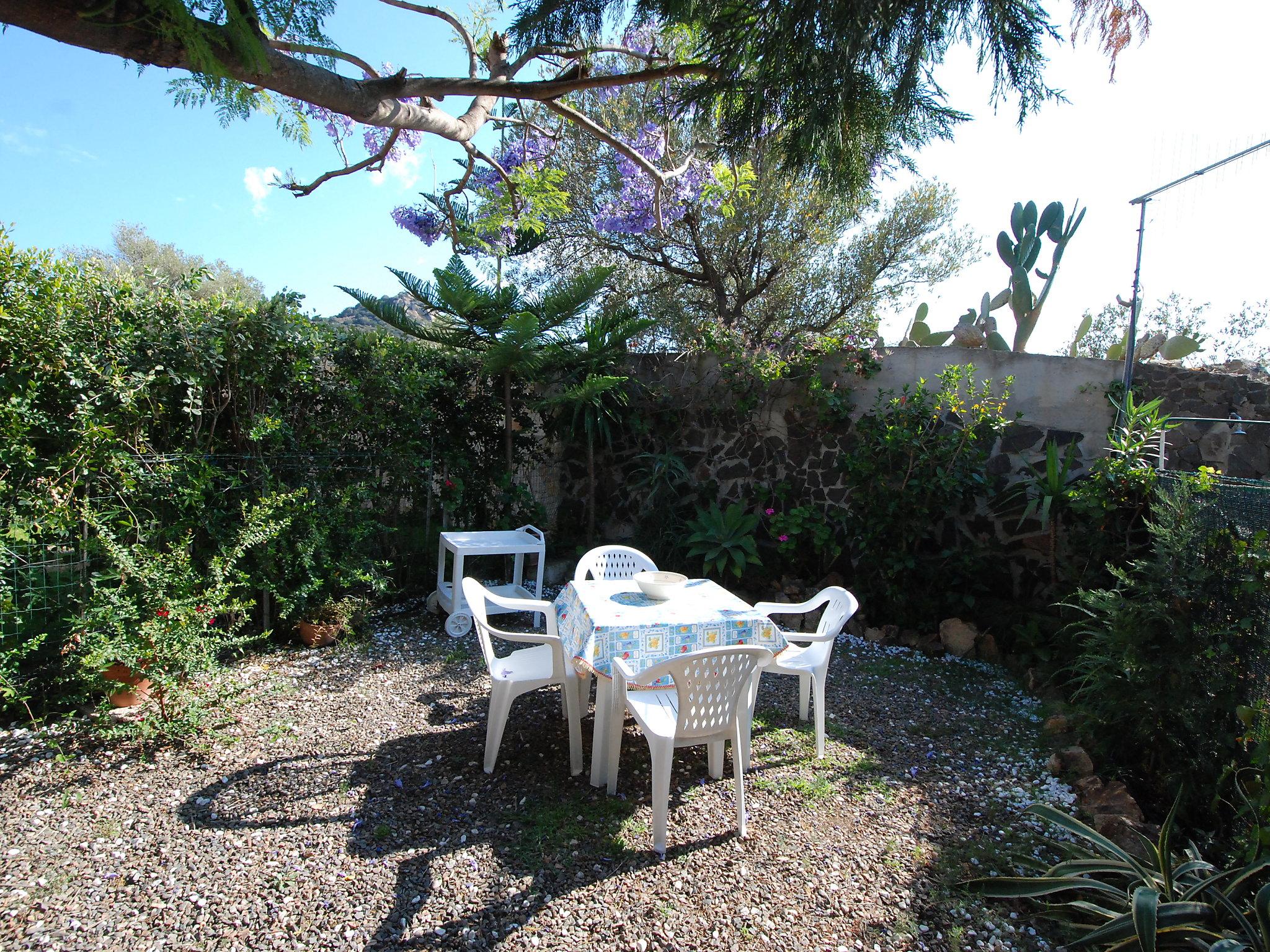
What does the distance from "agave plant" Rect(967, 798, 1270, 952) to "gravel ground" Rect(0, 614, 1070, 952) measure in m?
0.14

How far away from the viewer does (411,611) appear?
5.09 meters

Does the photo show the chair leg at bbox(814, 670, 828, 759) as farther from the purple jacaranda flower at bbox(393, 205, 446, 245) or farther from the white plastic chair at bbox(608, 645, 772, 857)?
the purple jacaranda flower at bbox(393, 205, 446, 245)

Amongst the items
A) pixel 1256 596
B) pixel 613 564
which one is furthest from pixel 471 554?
pixel 1256 596

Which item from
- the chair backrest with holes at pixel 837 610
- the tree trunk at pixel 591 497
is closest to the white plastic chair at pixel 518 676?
the chair backrest with holes at pixel 837 610

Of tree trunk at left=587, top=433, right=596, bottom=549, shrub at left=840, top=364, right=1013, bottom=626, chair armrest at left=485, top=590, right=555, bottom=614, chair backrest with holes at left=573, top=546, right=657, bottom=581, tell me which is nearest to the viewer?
chair armrest at left=485, top=590, right=555, bottom=614

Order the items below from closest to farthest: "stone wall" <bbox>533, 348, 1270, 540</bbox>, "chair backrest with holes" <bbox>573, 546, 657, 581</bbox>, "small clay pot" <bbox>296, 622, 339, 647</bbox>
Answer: "chair backrest with holes" <bbox>573, 546, 657, 581</bbox>, "small clay pot" <bbox>296, 622, 339, 647</bbox>, "stone wall" <bbox>533, 348, 1270, 540</bbox>

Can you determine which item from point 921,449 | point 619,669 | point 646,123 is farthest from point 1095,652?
point 646,123

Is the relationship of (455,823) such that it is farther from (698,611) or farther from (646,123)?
(646,123)

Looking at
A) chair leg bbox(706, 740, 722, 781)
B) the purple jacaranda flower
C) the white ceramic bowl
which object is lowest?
chair leg bbox(706, 740, 722, 781)

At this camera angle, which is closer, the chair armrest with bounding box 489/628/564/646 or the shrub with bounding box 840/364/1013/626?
the chair armrest with bounding box 489/628/564/646

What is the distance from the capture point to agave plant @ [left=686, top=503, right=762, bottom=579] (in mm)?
5395

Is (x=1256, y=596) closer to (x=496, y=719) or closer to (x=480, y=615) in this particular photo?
(x=496, y=719)

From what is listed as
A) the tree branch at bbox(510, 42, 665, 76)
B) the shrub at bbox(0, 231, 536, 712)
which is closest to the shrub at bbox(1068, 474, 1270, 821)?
the tree branch at bbox(510, 42, 665, 76)

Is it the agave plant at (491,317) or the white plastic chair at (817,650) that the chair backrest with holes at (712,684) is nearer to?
the white plastic chair at (817,650)
